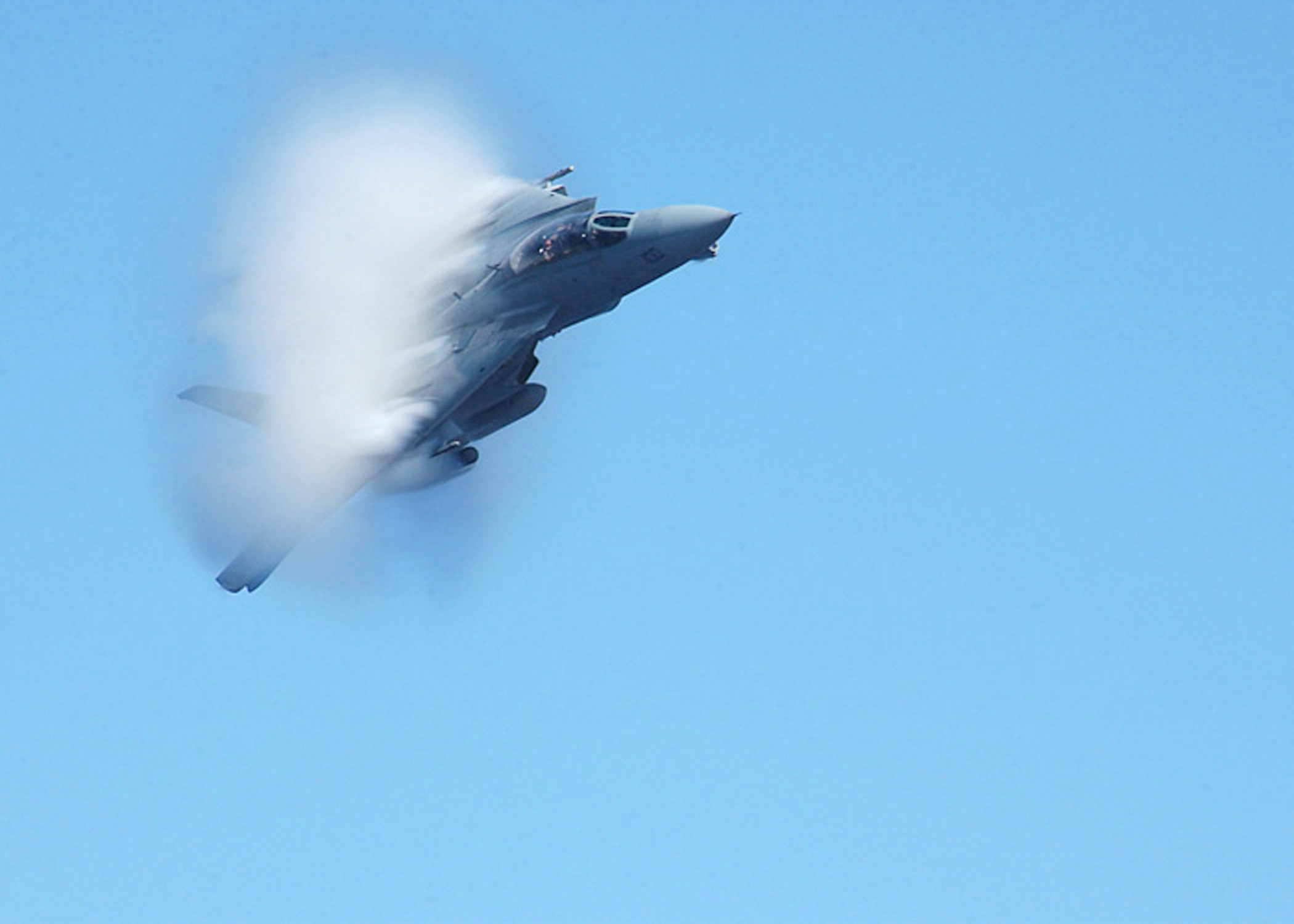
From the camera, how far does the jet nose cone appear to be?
45.6 metres

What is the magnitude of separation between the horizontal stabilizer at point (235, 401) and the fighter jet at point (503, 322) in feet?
9.76

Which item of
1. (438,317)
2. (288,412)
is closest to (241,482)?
(288,412)

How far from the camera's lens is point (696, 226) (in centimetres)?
4559

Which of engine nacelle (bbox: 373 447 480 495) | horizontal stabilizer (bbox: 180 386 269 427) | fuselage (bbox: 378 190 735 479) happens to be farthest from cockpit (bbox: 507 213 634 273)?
horizontal stabilizer (bbox: 180 386 269 427)

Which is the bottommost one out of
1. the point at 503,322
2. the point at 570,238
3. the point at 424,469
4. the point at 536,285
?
the point at 424,469

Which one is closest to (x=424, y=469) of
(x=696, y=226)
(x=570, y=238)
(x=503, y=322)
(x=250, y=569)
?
(x=503, y=322)

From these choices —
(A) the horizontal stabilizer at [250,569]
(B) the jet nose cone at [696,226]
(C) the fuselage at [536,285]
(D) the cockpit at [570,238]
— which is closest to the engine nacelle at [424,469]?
(C) the fuselage at [536,285]

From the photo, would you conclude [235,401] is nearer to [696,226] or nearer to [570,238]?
[570,238]

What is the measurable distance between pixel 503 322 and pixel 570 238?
2.42 meters

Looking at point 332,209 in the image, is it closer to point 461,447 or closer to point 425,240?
point 425,240

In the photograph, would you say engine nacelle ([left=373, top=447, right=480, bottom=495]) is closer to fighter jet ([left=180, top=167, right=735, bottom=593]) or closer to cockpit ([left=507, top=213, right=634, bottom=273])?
fighter jet ([left=180, top=167, right=735, bottom=593])

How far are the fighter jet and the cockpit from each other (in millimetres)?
25

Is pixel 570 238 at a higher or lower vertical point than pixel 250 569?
higher

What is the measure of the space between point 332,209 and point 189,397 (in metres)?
7.81
